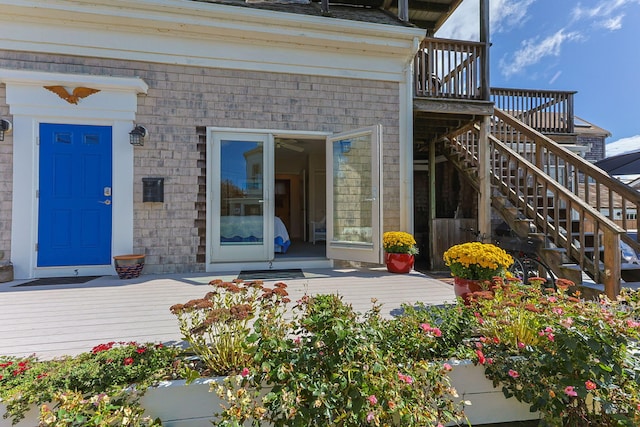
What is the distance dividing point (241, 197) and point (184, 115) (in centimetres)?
136

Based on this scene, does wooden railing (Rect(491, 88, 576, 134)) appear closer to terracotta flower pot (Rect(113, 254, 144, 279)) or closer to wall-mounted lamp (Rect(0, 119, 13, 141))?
terracotta flower pot (Rect(113, 254, 144, 279))

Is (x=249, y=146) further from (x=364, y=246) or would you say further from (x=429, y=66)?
(x=429, y=66)

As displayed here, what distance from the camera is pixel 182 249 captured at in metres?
4.07

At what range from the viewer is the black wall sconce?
391 cm

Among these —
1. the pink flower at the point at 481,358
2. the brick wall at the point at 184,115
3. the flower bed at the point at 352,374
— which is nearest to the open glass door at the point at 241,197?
the brick wall at the point at 184,115

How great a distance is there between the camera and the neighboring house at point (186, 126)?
3.69 m

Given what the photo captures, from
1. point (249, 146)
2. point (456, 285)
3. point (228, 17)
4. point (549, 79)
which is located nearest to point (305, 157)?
point (249, 146)

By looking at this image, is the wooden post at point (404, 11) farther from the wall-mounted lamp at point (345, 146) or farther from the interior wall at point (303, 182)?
the interior wall at point (303, 182)

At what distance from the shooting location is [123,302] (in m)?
2.71

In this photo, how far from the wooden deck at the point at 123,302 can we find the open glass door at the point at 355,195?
1.25 ft

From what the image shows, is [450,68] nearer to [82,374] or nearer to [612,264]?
[612,264]

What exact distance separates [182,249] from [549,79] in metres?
22.2

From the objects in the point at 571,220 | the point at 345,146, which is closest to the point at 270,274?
the point at 345,146

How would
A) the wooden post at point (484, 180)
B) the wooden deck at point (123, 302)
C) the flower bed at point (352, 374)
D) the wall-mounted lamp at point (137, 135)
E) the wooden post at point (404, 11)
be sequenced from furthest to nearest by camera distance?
1. the wooden post at point (404, 11)
2. the wooden post at point (484, 180)
3. the wall-mounted lamp at point (137, 135)
4. the wooden deck at point (123, 302)
5. the flower bed at point (352, 374)
